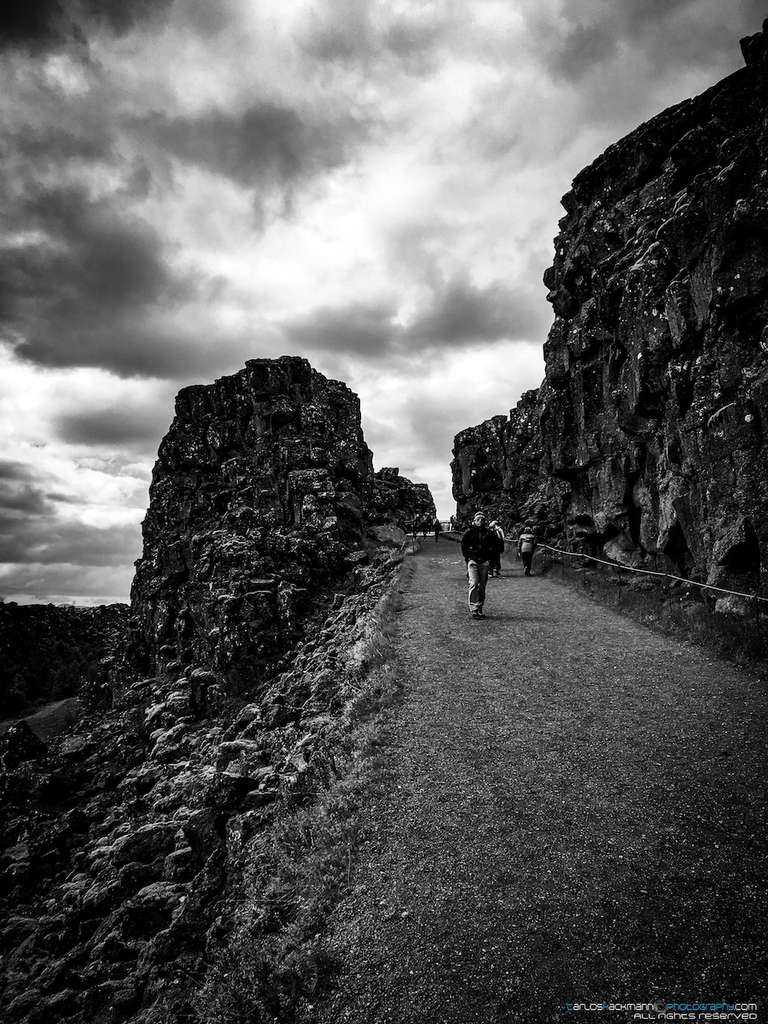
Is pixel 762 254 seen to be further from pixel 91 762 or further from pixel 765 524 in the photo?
pixel 91 762

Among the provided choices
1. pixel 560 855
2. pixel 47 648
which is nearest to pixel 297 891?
pixel 560 855

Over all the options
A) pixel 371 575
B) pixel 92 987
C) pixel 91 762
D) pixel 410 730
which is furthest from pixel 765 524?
pixel 91 762

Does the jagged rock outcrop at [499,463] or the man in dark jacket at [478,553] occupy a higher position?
the jagged rock outcrop at [499,463]

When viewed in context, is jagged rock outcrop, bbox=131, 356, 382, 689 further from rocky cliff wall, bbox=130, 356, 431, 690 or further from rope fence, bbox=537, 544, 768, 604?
rope fence, bbox=537, 544, 768, 604

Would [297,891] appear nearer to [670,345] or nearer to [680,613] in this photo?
[680,613]

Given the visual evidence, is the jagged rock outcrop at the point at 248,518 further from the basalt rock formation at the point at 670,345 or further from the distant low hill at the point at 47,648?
the distant low hill at the point at 47,648

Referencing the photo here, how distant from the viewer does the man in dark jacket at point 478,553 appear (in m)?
15.8

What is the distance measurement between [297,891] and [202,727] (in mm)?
22813

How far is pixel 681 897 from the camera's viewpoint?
438 centimetres

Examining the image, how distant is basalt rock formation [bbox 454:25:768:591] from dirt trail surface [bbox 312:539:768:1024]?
6.44 meters

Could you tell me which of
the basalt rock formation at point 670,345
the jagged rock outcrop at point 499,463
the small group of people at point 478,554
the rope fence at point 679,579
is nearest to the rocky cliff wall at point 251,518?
the jagged rock outcrop at point 499,463

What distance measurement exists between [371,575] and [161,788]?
19.3 meters

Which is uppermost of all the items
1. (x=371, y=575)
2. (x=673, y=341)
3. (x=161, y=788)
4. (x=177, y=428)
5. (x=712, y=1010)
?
(x=177, y=428)

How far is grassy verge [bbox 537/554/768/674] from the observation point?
10.8 m
